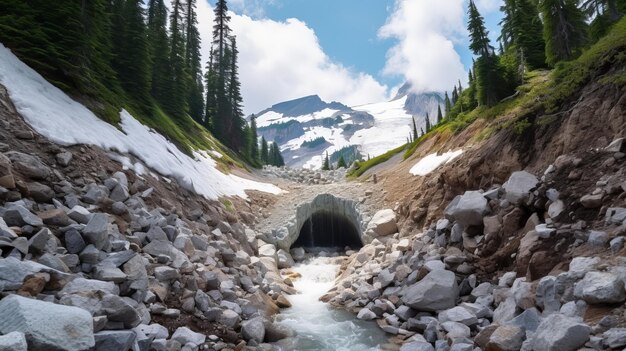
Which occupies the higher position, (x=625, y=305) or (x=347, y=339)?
(x=625, y=305)

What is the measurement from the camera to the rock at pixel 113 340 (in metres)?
6.90

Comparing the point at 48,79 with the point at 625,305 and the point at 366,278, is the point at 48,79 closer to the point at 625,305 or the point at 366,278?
the point at 366,278

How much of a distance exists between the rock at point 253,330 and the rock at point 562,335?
7402 millimetres

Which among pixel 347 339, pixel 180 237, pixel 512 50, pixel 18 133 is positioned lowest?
pixel 347 339

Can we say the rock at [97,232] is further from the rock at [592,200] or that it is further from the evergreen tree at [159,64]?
the evergreen tree at [159,64]

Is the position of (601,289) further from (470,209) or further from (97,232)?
(97,232)

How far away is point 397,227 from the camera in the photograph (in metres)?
22.1

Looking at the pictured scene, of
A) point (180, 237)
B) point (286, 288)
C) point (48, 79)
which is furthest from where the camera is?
point (286, 288)

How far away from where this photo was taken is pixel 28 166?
34.7 ft

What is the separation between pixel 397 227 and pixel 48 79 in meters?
19.7

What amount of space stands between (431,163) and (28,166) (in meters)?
22.4

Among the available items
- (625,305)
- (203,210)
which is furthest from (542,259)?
(203,210)

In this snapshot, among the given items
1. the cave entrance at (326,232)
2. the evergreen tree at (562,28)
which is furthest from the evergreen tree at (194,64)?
the evergreen tree at (562,28)

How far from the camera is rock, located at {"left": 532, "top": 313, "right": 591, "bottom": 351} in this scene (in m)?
6.66
